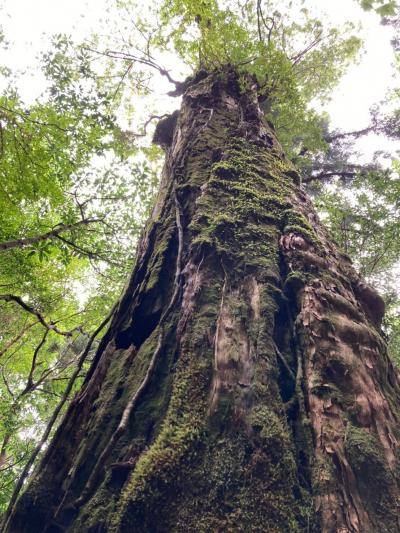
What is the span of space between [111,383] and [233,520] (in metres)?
1.19

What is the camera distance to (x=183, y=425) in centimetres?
191

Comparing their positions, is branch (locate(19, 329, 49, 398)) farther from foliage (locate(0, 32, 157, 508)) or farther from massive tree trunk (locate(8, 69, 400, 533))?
massive tree trunk (locate(8, 69, 400, 533))

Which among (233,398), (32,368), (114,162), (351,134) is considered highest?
(351,134)

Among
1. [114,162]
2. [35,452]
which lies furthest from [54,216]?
[35,452]

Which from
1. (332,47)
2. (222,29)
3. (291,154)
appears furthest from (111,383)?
(332,47)

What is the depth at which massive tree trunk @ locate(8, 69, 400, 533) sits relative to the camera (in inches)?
66.0

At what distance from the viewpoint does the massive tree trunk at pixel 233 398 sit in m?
1.68

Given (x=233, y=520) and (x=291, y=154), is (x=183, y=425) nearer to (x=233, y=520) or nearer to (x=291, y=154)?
(x=233, y=520)

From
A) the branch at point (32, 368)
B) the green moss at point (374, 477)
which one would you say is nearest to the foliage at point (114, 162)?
the branch at point (32, 368)

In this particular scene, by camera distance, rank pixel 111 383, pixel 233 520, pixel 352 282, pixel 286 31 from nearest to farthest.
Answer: pixel 233 520 < pixel 111 383 < pixel 352 282 < pixel 286 31

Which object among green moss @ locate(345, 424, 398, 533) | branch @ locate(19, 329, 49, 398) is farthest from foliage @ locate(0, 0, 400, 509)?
green moss @ locate(345, 424, 398, 533)

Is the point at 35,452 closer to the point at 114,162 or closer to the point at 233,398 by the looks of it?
the point at 233,398

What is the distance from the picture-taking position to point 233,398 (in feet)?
6.62

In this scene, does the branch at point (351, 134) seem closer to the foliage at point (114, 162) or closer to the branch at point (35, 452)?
the foliage at point (114, 162)
